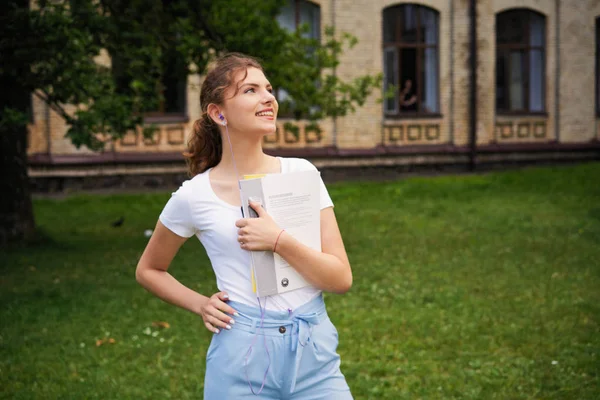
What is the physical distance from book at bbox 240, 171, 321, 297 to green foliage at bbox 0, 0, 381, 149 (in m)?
7.64

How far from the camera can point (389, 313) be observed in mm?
8133

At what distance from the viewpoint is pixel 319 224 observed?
110 inches

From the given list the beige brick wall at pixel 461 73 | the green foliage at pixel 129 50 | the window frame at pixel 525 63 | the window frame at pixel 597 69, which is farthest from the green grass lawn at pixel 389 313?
the window frame at pixel 597 69

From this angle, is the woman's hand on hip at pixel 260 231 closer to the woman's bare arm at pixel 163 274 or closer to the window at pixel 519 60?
the woman's bare arm at pixel 163 274

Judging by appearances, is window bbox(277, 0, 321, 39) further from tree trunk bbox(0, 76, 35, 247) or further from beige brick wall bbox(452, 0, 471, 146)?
tree trunk bbox(0, 76, 35, 247)

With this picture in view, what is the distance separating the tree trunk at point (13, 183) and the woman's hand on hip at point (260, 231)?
10190 millimetres

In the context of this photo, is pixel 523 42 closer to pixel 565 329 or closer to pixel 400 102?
pixel 400 102

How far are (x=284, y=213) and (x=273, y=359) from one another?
50cm

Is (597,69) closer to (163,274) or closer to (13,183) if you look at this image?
(13,183)

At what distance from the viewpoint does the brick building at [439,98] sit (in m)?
20.8

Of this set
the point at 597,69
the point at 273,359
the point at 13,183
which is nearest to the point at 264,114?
the point at 273,359

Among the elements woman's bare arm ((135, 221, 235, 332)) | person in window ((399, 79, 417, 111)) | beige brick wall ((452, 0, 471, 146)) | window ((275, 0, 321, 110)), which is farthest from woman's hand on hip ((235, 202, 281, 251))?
beige brick wall ((452, 0, 471, 146))

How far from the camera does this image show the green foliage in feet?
32.6

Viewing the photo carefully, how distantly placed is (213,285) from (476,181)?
12.4 meters
